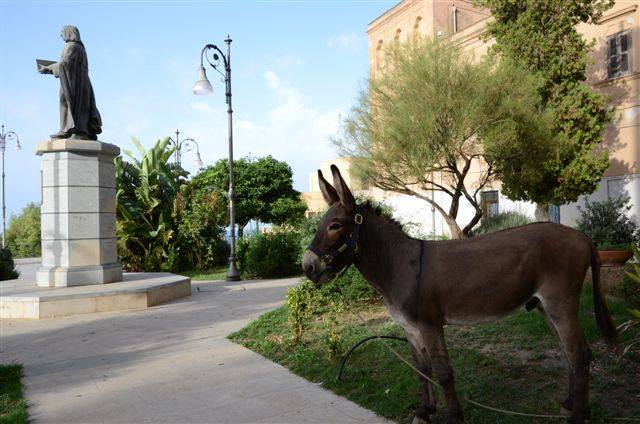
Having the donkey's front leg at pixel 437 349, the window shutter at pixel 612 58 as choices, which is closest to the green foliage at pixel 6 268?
the donkey's front leg at pixel 437 349

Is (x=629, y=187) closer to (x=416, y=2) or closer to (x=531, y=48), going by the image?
(x=531, y=48)

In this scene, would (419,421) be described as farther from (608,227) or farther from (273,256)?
(273,256)

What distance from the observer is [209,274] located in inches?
773

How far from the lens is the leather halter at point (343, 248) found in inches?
135

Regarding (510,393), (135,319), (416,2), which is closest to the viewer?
(510,393)

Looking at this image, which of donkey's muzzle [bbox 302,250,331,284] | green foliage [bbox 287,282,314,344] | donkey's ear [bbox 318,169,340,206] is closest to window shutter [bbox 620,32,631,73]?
green foliage [bbox 287,282,314,344]

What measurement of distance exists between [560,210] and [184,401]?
2402 cm

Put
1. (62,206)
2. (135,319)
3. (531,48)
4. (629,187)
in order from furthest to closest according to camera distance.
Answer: (629,187) < (531,48) < (62,206) < (135,319)

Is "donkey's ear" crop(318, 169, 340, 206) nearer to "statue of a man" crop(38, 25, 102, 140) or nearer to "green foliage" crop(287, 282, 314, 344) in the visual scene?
"green foliage" crop(287, 282, 314, 344)

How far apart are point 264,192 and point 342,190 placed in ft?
104

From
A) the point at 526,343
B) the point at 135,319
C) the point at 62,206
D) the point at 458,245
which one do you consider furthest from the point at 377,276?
the point at 62,206

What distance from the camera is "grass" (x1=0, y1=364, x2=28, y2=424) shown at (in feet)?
15.1

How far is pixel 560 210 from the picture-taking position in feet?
80.4

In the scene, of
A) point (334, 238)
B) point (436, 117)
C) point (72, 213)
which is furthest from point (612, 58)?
point (334, 238)
